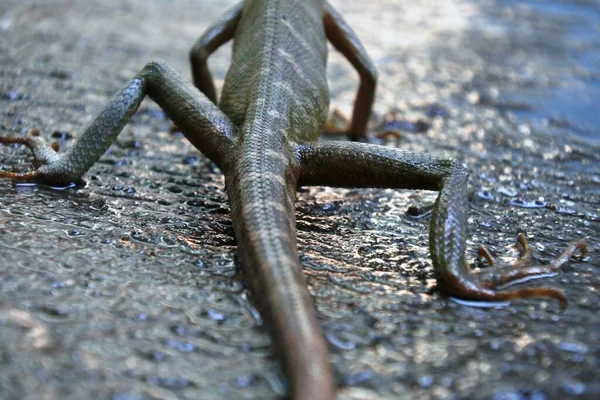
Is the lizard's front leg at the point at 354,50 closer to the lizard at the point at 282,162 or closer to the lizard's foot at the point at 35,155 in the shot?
the lizard at the point at 282,162

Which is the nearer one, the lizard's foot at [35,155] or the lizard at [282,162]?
the lizard at [282,162]

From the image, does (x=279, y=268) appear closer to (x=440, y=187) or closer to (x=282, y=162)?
(x=282, y=162)

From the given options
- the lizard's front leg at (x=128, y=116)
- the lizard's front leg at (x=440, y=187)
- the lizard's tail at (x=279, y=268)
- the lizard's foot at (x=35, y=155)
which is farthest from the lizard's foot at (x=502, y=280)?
the lizard's foot at (x=35, y=155)

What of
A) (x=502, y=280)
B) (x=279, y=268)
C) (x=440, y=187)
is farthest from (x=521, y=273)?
(x=279, y=268)

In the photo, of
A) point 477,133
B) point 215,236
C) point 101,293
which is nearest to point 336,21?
point 477,133

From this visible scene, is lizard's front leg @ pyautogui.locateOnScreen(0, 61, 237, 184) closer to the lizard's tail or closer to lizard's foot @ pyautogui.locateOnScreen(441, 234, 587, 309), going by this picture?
the lizard's tail

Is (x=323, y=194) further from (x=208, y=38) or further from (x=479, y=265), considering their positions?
(x=208, y=38)

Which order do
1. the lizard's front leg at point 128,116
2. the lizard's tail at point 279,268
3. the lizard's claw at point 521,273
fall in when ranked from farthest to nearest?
the lizard's front leg at point 128,116, the lizard's claw at point 521,273, the lizard's tail at point 279,268

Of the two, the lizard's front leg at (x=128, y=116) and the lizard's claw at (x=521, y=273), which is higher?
the lizard's front leg at (x=128, y=116)
